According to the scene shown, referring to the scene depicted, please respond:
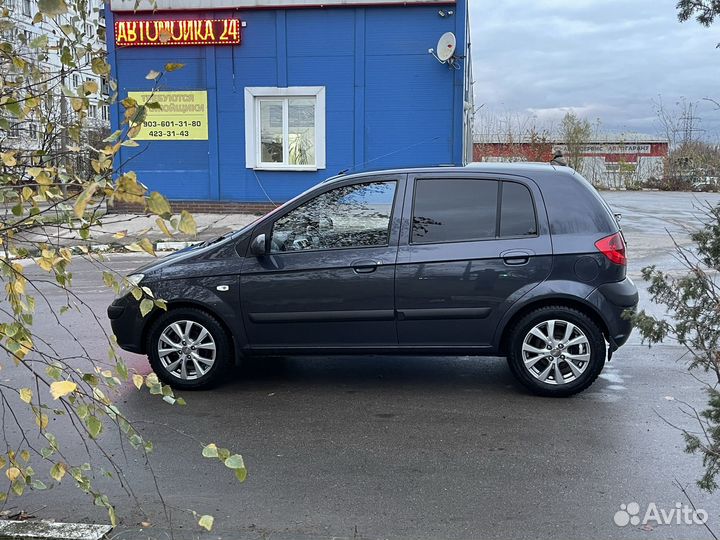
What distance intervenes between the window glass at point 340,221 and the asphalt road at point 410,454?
49.6 inches

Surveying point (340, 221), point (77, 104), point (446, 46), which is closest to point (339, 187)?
point (340, 221)

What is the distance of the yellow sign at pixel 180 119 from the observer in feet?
58.5

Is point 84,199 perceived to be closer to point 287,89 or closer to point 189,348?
point 189,348

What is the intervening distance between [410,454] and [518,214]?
2.14 meters

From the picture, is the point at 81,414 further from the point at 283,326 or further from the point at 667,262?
the point at 667,262

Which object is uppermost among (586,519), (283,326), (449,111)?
(449,111)

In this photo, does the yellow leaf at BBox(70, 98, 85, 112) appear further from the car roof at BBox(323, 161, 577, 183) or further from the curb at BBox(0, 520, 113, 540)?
the car roof at BBox(323, 161, 577, 183)

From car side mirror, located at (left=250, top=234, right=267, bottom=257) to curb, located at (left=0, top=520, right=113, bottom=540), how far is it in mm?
2505

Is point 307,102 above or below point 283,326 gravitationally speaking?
above

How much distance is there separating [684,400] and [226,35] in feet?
50.0

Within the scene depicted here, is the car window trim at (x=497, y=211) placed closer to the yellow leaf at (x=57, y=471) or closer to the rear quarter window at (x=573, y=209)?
the rear quarter window at (x=573, y=209)

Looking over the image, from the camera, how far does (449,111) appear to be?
1691 cm

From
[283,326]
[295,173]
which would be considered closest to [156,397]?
[283,326]

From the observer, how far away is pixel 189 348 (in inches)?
216
